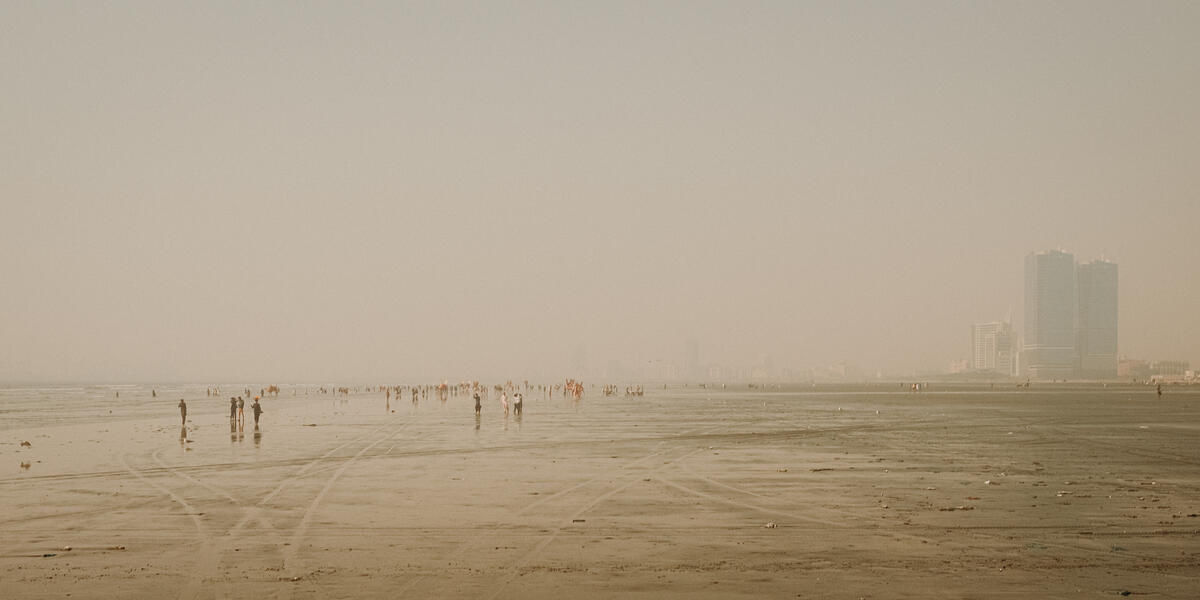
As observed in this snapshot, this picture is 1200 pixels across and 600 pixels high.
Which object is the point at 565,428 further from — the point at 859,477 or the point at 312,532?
the point at 312,532

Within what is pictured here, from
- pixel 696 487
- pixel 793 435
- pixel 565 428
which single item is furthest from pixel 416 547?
pixel 565 428

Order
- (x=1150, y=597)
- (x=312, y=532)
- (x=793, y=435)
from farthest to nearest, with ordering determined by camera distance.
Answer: (x=793, y=435) → (x=312, y=532) → (x=1150, y=597)

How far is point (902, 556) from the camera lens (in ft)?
48.9

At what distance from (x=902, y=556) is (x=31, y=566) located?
14.5 m

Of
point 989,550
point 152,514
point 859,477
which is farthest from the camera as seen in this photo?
point 859,477

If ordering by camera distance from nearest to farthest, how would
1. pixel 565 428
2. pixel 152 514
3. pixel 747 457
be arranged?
pixel 152 514
pixel 747 457
pixel 565 428

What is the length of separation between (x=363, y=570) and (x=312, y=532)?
13.4 feet

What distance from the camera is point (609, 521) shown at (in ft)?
61.3

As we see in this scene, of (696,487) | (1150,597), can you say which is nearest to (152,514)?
(696,487)

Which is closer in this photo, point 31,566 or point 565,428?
point 31,566

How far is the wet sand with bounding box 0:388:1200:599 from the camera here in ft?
43.2

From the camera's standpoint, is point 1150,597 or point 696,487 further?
point 696,487

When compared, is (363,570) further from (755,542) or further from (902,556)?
(902,556)

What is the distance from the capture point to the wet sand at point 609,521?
13.2 m
